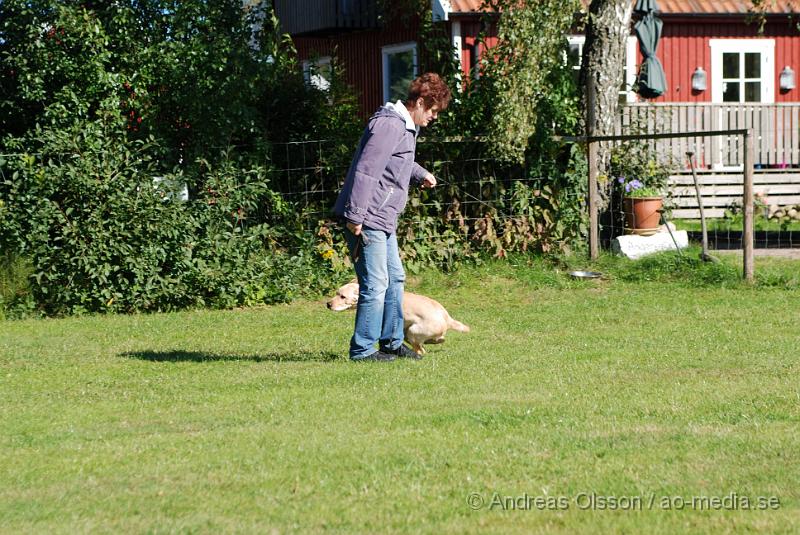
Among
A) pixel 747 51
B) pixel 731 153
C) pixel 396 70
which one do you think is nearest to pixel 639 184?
pixel 731 153

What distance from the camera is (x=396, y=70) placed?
22.5 m

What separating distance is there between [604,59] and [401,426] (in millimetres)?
9703

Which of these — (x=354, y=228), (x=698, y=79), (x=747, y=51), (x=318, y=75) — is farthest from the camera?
(x=747, y=51)

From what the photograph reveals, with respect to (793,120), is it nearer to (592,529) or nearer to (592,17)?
(592,17)

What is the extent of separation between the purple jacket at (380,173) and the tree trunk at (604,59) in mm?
7083

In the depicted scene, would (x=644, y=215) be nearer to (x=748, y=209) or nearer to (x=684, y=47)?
(x=748, y=209)

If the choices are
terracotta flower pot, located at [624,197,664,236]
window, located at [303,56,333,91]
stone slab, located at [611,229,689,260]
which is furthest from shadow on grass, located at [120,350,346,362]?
terracotta flower pot, located at [624,197,664,236]

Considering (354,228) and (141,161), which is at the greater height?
(141,161)

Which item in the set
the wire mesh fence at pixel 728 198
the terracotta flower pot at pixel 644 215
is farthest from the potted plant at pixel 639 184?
the wire mesh fence at pixel 728 198

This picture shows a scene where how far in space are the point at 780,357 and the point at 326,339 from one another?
11.8 feet

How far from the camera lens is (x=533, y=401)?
654 centimetres

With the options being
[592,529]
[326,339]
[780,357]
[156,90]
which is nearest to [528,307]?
[326,339]

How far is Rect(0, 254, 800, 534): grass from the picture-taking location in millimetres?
4508

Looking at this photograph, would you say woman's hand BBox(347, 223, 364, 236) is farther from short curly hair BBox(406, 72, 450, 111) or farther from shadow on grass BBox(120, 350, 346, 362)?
shadow on grass BBox(120, 350, 346, 362)
